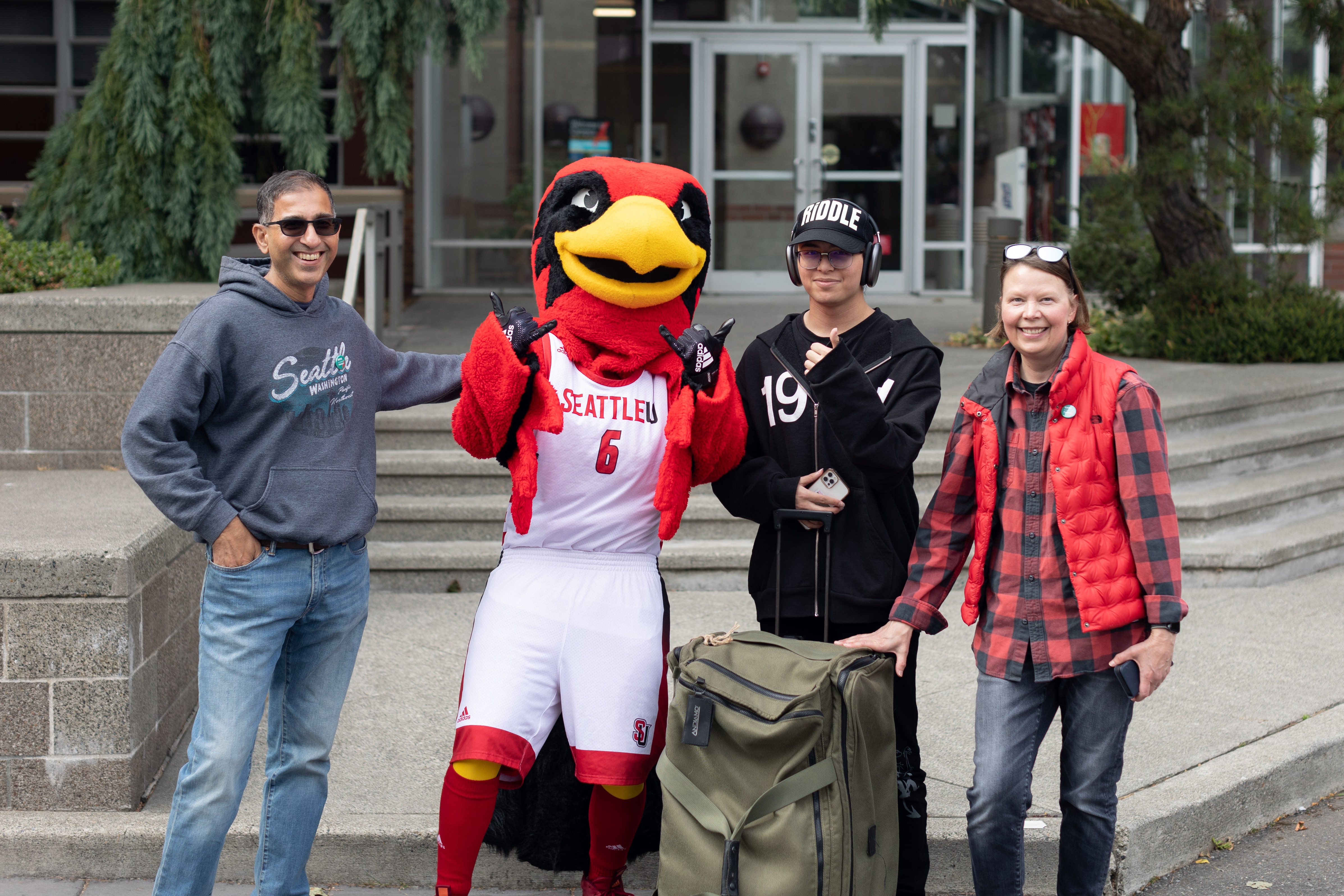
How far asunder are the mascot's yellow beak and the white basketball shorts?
0.69m

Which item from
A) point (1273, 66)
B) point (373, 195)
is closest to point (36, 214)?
point (373, 195)

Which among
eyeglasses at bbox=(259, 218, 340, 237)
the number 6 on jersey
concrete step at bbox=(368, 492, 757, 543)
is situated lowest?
concrete step at bbox=(368, 492, 757, 543)

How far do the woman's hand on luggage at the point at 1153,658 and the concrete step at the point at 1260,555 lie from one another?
3.56 meters

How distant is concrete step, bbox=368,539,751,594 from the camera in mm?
6242

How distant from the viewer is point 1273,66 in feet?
28.6

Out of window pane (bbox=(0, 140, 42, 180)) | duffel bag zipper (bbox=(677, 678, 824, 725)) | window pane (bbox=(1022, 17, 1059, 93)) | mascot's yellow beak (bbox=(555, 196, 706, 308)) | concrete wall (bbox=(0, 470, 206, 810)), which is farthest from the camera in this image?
window pane (bbox=(1022, 17, 1059, 93))

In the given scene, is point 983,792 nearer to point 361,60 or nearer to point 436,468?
point 436,468

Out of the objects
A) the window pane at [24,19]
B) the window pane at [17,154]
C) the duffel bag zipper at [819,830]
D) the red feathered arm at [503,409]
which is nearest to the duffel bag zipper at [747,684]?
the duffel bag zipper at [819,830]

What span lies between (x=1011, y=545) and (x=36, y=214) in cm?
730

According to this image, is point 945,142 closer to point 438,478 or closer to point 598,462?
point 438,478

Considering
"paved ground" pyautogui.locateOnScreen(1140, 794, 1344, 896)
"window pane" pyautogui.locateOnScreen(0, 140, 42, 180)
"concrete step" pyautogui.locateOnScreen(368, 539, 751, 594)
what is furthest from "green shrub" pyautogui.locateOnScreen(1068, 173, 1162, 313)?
"window pane" pyautogui.locateOnScreen(0, 140, 42, 180)

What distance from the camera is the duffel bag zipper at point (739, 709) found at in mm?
2834

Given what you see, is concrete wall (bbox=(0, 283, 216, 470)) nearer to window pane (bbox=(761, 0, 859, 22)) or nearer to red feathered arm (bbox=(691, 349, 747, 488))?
red feathered arm (bbox=(691, 349, 747, 488))

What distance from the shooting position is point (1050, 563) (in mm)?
3010
